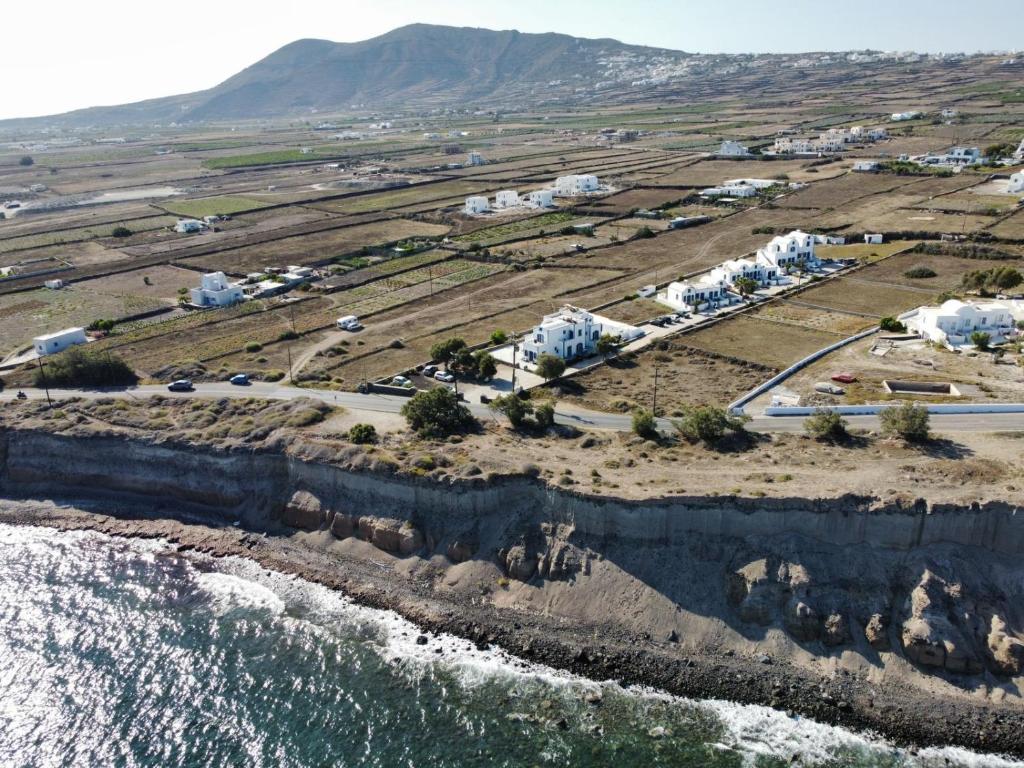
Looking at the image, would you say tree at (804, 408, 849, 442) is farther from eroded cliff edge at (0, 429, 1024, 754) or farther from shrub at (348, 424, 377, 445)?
shrub at (348, 424, 377, 445)

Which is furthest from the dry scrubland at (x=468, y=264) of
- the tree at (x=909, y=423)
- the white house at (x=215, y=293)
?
the tree at (x=909, y=423)

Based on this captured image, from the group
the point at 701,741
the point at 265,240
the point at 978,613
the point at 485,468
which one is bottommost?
the point at 701,741

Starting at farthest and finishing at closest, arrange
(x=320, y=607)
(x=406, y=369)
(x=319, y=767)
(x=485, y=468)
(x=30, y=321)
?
(x=30, y=321)
(x=406, y=369)
(x=485, y=468)
(x=320, y=607)
(x=319, y=767)

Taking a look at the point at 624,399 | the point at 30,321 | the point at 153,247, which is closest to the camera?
the point at 624,399

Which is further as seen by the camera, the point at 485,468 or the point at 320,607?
the point at 485,468

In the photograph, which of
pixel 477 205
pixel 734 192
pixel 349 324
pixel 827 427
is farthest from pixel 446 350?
pixel 734 192

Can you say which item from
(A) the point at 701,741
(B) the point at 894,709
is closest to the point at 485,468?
(A) the point at 701,741

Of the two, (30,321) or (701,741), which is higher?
(30,321)

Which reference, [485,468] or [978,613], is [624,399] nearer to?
[485,468]

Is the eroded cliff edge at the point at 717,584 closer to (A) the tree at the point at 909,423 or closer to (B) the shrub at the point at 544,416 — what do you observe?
(B) the shrub at the point at 544,416
